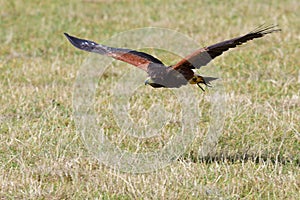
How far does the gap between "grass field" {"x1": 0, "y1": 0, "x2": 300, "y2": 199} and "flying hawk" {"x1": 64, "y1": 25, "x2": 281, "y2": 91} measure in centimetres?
66

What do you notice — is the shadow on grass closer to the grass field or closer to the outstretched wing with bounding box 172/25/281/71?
the grass field

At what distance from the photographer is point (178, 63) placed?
17.9 ft

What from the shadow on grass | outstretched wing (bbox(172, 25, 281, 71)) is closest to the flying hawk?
outstretched wing (bbox(172, 25, 281, 71))

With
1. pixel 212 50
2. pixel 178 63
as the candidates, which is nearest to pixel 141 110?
pixel 178 63

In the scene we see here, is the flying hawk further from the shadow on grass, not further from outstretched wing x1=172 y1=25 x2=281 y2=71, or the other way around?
the shadow on grass

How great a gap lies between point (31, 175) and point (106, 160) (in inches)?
26.8

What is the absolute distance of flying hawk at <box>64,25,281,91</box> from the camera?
523 cm

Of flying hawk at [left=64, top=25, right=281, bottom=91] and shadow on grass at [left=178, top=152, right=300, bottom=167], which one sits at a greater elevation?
flying hawk at [left=64, top=25, right=281, bottom=91]

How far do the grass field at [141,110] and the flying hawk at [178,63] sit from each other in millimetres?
657

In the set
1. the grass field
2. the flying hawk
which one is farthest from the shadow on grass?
the flying hawk

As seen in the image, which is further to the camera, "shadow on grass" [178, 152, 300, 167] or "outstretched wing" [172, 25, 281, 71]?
"shadow on grass" [178, 152, 300, 167]

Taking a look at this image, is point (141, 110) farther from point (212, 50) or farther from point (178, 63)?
point (212, 50)

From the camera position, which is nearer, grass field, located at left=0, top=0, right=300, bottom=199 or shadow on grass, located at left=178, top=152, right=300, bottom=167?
grass field, located at left=0, top=0, right=300, bottom=199

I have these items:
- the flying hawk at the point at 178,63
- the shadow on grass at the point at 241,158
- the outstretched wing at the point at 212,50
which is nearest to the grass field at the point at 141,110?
the shadow on grass at the point at 241,158
